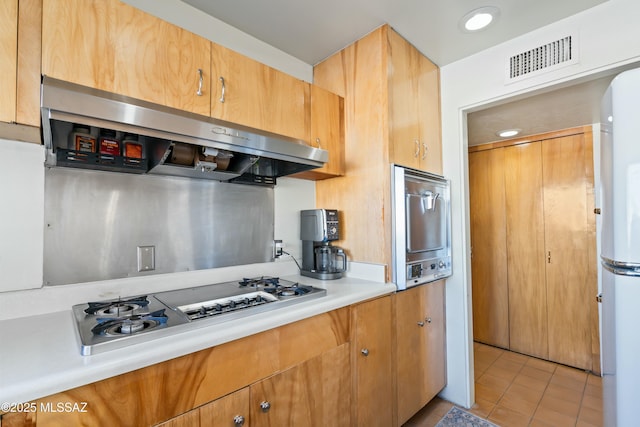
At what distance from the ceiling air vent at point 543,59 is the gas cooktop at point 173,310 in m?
1.79

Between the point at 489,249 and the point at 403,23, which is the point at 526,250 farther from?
the point at 403,23

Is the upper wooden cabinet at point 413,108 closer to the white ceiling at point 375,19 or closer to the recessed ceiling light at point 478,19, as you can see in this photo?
the white ceiling at point 375,19

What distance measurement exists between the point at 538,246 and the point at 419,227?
1.85 metres

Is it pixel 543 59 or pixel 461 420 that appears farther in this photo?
pixel 461 420

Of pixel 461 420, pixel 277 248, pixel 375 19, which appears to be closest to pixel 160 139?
pixel 277 248

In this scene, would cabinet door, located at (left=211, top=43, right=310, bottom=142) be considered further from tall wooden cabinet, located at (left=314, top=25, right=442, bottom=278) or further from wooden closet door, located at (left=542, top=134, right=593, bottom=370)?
wooden closet door, located at (left=542, top=134, right=593, bottom=370)

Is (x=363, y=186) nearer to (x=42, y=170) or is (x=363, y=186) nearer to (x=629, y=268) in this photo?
(x=629, y=268)

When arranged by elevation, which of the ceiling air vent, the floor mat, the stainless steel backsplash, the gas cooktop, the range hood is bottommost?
the floor mat

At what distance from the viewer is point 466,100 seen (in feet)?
6.78

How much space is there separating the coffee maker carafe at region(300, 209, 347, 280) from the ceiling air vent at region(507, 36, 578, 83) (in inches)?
56.0

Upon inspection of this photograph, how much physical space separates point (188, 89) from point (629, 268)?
1.83 m

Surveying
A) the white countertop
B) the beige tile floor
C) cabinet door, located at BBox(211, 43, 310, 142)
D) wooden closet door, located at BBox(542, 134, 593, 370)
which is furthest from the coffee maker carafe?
wooden closet door, located at BBox(542, 134, 593, 370)

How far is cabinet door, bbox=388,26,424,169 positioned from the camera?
5.91ft

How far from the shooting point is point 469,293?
2123 millimetres
